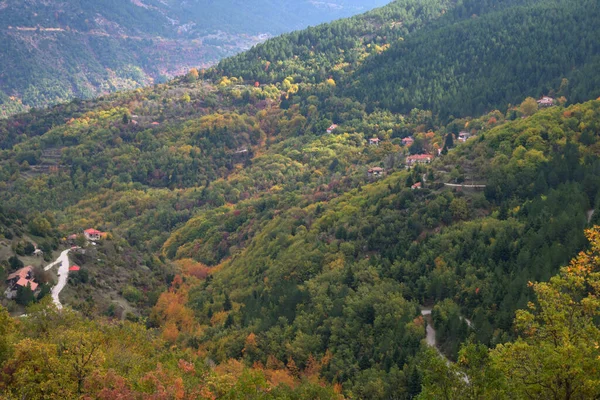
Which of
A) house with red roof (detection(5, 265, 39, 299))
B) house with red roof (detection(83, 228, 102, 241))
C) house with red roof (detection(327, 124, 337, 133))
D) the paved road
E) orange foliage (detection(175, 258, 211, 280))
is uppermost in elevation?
house with red roof (detection(5, 265, 39, 299))

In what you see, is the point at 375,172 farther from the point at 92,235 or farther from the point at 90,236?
the point at 90,236

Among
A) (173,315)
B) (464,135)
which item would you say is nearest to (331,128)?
(464,135)

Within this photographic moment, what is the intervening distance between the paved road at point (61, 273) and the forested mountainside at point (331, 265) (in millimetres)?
2314

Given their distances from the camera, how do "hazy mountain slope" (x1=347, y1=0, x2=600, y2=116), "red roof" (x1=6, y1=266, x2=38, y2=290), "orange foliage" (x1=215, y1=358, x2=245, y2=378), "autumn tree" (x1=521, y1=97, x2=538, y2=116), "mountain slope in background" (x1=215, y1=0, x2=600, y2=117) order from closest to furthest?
1. "orange foliage" (x1=215, y1=358, x2=245, y2=378)
2. "red roof" (x1=6, y1=266, x2=38, y2=290)
3. "autumn tree" (x1=521, y1=97, x2=538, y2=116)
4. "mountain slope in background" (x1=215, y1=0, x2=600, y2=117)
5. "hazy mountain slope" (x1=347, y1=0, x2=600, y2=116)

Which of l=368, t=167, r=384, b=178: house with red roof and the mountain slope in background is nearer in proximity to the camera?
l=368, t=167, r=384, b=178: house with red roof

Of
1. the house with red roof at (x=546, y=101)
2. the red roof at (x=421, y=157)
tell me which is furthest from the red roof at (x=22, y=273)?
the house with red roof at (x=546, y=101)

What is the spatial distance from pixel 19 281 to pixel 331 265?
115ft

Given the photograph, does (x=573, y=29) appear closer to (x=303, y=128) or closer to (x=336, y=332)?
(x=303, y=128)

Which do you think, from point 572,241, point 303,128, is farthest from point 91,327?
point 303,128

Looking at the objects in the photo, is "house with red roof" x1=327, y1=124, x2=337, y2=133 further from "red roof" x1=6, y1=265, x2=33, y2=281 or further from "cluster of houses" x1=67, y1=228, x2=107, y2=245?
"red roof" x1=6, y1=265, x2=33, y2=281

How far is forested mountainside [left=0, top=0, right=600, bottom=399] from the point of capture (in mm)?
35281

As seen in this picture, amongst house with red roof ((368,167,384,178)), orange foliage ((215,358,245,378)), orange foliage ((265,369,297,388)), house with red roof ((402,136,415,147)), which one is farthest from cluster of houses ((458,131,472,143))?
orange foliage ((215,358,245,378))

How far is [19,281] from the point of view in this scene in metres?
68.8

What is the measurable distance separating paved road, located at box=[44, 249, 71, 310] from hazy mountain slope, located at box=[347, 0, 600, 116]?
289 feet
